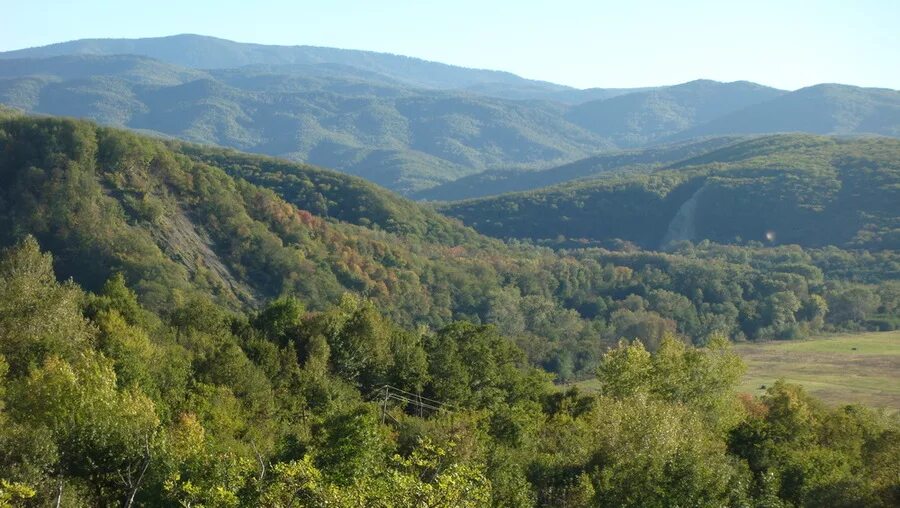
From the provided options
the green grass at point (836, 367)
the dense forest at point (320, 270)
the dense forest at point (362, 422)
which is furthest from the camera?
the dense forest at point (320, 270)

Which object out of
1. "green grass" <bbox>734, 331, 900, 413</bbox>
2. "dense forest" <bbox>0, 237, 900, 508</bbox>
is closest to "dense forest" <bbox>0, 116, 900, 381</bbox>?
"green grass" <bbox>734, 331, 900, 413</bbox>

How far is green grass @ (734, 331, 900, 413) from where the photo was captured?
353 ft

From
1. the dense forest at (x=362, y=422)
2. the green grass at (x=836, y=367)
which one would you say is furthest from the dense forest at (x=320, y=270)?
the dense forest at (x=362, y=422)

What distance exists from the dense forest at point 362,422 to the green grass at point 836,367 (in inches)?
1525

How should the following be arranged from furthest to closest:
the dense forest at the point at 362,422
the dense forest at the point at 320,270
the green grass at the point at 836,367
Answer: the dense forest at the point at 320,270 < the green grass at the point at 836,367 < the dense forest at the point at 362,422

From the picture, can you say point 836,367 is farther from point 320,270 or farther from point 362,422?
point 362,422

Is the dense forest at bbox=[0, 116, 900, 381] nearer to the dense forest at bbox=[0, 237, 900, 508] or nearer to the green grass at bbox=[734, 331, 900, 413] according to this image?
the green grass at bbox=[734, 331, 900, 413]

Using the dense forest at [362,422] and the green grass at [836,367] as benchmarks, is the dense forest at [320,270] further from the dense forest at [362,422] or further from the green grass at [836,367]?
the dense forest at [362,422]

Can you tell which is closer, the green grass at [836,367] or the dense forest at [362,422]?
the dense forest at [362,422]

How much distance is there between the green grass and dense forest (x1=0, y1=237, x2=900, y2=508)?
3873 centimetres

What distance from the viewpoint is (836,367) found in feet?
418

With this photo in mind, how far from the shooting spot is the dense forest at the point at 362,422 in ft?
106

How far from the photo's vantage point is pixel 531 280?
18388 cm

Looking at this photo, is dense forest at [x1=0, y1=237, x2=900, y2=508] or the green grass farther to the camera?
the green grass
